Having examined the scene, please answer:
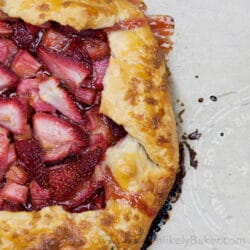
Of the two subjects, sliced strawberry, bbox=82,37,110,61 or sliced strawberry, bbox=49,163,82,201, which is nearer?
sliced strawberry, bbox=49,163,82,201

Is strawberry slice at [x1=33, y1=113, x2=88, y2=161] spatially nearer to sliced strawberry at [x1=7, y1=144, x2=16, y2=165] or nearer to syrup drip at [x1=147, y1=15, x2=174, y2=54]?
sliced strawberry at [x1=7, y1=144, x2=16, y2=165]

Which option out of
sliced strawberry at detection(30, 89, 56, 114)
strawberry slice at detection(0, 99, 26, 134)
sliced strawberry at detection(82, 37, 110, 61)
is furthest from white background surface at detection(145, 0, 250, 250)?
strawberry slice at detection(0, 99, 26, 134)

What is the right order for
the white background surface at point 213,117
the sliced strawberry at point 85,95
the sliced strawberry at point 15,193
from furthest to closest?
the white background surface at point 213,117
the sliced strawberry at point 85,95
the sliced strawberry at point 15,193

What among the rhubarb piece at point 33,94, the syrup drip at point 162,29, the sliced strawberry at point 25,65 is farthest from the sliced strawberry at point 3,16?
the syrup drip at point 162,29

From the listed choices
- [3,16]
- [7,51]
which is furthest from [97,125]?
[3,16]

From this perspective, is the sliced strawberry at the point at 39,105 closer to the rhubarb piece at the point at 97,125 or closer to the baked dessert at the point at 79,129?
the baked dessert at the point at 79,129

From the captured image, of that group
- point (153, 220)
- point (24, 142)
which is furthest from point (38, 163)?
point (153, 220)

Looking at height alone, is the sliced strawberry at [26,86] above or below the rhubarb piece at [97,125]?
above

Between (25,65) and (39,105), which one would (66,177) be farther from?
(25,65)
